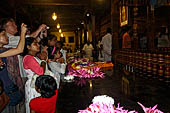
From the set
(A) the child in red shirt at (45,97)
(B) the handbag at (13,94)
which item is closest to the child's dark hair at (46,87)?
(A) the child in red shirt at (45,97)

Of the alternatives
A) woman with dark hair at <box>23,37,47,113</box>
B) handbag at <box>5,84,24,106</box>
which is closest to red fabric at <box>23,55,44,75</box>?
woman with dark hair at <box>23,37,47,113</box>

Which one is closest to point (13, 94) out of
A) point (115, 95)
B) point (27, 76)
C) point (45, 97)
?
point (27, 76)

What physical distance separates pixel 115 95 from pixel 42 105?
3.24ft

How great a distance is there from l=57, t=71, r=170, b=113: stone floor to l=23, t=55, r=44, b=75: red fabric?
17.7 inches

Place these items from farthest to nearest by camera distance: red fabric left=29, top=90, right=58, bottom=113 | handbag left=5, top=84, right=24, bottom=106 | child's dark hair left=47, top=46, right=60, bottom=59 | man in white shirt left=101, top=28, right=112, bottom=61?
1. man in white shirt left=101, top=28, right=112, bottom=61
2. child's dark hair left=47, top=46, right=60, bottom=59
3. handbag left=5, top=84, right=24, bottom=106
4. red fabric left=29, top=90, right=58, bottom=113

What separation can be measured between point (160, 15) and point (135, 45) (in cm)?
699

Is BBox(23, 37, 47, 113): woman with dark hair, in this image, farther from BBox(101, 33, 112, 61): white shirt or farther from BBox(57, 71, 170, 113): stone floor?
BBox(101, 33, 112, 61): white shirt

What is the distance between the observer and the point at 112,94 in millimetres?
2078

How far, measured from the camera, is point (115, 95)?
2027 mm

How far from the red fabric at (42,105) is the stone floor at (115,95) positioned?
9 cm

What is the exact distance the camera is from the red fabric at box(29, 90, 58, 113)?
1680mm

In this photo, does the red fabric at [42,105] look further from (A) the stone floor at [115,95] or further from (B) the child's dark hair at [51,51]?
(B) the child's dark hair at [51,51]

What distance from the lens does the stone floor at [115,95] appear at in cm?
169

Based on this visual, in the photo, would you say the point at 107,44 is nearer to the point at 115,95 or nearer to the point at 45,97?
the point at 115,95
